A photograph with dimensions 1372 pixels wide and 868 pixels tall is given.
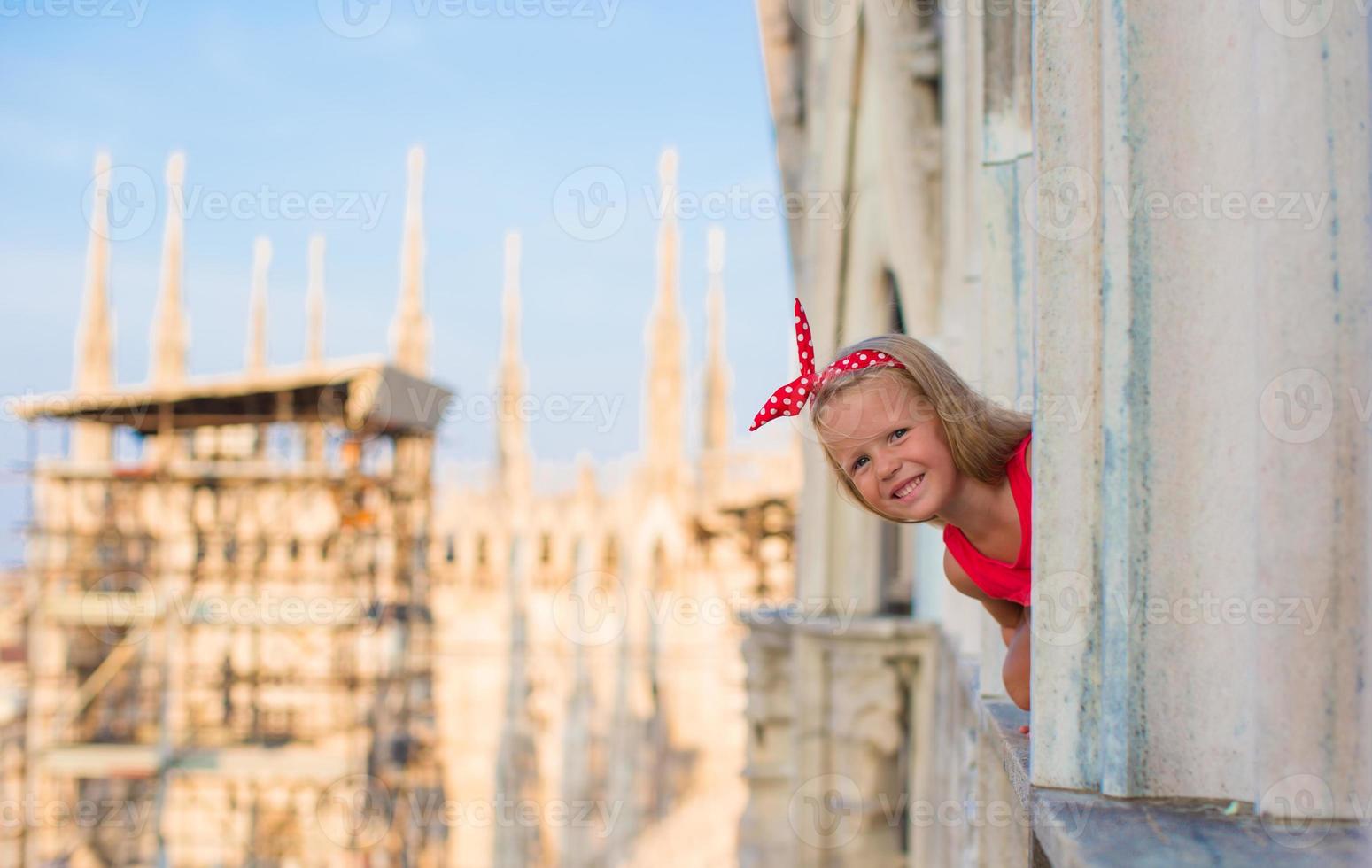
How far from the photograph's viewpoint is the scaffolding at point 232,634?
12.5 metres

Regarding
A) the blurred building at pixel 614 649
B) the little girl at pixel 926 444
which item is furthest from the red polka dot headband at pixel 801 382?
the blurred building at pixel 614 649

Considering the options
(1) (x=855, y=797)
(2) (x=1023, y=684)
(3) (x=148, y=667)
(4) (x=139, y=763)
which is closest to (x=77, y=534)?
(3) (x=148, y=667)

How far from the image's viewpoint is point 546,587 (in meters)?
22.6

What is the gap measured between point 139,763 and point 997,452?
12.7 meters

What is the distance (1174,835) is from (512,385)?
85.4 feet

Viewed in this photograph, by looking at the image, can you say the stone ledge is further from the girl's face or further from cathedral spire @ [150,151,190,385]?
cathedral spire @ [150,151,190,385]

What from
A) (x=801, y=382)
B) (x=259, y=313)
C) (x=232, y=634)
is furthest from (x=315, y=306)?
(x=801, y=382)

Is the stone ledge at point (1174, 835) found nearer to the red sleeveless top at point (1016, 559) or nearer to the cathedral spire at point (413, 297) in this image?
the red sleeveless top at point (1016, 559)

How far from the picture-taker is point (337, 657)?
42.4 ft

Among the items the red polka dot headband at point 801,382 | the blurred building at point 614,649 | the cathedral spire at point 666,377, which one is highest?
the cathedral spire at point 666,377

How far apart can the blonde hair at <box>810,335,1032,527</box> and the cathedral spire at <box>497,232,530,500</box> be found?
899 inches

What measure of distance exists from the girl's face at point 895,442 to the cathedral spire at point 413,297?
23434 millimetres

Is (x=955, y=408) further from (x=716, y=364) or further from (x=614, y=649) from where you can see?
(x=716, y=364)

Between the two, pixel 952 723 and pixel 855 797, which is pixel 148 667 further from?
pixel 952 723
